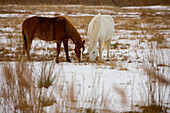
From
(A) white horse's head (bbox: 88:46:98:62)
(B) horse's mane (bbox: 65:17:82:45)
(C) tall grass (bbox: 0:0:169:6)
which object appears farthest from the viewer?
(C) tall grass (bbox: 0:0:169:6)

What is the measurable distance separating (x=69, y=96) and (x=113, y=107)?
2.34 feet

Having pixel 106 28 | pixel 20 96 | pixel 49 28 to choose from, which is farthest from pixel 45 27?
pixel 20 96

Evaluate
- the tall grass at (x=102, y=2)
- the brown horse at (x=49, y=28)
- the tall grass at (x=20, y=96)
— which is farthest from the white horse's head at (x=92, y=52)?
the tall grass at (x=102, y=2)

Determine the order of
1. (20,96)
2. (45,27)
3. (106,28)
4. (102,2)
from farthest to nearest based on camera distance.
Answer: (102,2) < (106,28) < (45,27) < (20,96)

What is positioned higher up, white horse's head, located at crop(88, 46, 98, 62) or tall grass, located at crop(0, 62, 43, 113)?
white horse's head, located at crop(88, 46, 98, 62)

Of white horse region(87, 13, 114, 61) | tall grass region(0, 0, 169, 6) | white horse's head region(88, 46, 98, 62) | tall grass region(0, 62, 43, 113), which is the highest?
tall grass region(0, 0, 169, 6)

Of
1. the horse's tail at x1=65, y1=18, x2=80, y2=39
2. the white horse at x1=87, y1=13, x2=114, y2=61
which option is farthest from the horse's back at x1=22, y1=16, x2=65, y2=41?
the white horse at x1=87, y1=13, x2=114, y2=61

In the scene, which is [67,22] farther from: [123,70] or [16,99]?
[16,99]

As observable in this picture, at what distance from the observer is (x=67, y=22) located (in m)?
6.24

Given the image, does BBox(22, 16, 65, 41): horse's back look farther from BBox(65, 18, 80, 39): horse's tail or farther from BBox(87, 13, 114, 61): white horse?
BBox(87, 13, 114, 61): white horse

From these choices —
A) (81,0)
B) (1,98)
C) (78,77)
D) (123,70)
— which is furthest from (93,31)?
(81,0)

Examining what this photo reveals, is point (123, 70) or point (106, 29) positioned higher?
point (106, 29)

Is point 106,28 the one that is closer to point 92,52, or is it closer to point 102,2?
point 92,52

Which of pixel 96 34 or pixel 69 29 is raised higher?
pixel 69 29
